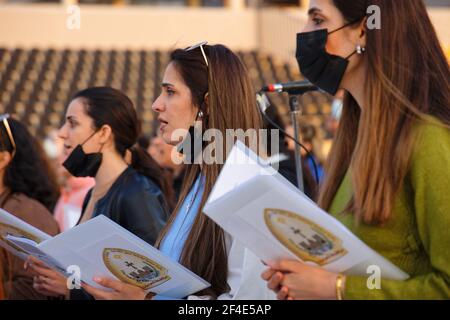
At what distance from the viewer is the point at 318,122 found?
14570 mm

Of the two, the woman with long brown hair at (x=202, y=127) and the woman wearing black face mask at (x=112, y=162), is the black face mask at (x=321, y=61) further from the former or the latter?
the woman wearing black face mask at (x=112, y=162)

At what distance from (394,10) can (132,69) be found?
15323 millimetres

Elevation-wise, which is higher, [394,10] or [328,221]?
[394,10]

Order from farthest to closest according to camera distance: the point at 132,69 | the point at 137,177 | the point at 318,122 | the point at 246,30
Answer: the point at 246,30 < the point at 132,69 < the point at 318,122 < the point at 137,177

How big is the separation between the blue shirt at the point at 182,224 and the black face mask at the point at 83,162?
0.95 meters

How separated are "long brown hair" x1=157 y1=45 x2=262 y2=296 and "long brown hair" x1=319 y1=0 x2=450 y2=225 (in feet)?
2.47

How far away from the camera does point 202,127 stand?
306 centimetres

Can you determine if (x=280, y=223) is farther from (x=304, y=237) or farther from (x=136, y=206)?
(x=136, y=206)

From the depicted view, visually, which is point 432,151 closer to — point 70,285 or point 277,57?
point 70,285

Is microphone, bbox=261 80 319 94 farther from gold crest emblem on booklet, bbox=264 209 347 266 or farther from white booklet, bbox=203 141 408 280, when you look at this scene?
gold crest emblem on booklet, bbox=264 209 347 266

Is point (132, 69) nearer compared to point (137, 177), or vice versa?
point (137, 177)

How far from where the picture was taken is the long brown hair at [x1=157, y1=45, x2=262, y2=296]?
2803 mm
